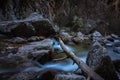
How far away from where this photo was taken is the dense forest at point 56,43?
3.22 meters

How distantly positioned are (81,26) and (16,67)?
683cm

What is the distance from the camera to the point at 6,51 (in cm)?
451

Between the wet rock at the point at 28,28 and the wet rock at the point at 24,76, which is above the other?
the wet rock at the point at 28,28

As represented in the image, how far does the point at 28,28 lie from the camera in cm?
647

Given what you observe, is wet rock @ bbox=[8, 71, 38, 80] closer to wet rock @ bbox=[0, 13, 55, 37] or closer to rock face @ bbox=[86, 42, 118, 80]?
rock face @ bbox=[86, 42, 118, 80]

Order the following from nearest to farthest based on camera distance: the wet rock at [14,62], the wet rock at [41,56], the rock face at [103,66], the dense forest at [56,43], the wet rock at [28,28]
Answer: the rock face at [103,66]
the dense forest at [56,43]
the wet rock at [14,62]
the wet rock at [41,56]
the wet rock at [28,28]

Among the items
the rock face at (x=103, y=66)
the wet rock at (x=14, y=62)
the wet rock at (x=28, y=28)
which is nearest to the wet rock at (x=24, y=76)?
the wet rock at (x=14, y=62)

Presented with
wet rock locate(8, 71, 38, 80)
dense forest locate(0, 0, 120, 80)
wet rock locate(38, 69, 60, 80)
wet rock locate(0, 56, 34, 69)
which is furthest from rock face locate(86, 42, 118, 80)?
wet rock locate(0, 56, 34, 69)

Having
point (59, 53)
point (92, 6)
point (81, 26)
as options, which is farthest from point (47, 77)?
point (92, 6)

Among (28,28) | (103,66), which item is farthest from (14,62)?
(28,28)

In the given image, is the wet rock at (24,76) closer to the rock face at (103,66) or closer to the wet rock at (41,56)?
the wet rock at (41,56)

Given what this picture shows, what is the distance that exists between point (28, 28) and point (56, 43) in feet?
3.81

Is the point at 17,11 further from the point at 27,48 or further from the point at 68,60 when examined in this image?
the point at 68,60

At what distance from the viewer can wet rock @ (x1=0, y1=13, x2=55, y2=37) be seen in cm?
640
